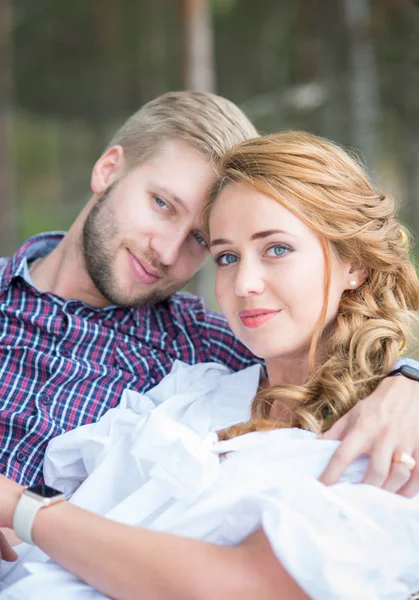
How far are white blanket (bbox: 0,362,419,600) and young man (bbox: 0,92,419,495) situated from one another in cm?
24

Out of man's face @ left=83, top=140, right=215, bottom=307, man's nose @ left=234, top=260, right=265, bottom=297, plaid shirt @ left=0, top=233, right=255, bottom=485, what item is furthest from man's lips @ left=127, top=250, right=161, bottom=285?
man's nose @ left=234, top=260, right=265, bottom=297

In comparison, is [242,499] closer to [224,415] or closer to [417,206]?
[224,415]

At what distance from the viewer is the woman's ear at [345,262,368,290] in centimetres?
174

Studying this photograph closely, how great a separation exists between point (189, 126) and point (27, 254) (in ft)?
2.40

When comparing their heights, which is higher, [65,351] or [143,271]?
[143,271]

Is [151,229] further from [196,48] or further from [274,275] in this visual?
[196,48]

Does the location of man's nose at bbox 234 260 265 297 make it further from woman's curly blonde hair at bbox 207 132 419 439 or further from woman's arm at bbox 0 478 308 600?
woman's arm at bbox 0 478 308 600

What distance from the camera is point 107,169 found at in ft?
7.52

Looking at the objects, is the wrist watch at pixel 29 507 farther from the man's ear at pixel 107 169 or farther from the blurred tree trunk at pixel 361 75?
the blurred tree trunk at pixel 361 75

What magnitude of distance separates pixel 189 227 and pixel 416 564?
1125mm

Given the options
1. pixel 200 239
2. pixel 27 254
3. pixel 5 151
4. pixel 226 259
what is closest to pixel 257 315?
pixel 226 259

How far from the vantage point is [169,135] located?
7.07 feet

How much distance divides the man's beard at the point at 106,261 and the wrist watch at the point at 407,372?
31.7 inches

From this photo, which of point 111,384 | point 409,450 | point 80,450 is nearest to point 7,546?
point 80,450
